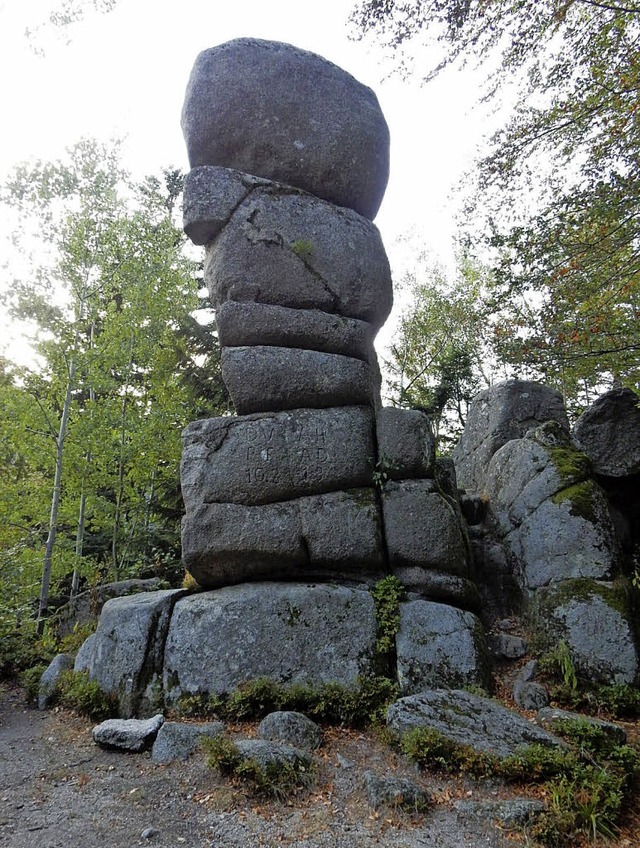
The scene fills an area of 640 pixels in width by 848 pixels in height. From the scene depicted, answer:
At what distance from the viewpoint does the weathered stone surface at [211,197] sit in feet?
27.5

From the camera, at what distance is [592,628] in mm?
6605

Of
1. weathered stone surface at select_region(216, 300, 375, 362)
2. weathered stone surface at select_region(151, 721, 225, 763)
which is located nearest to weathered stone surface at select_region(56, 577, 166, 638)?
weathered stone surface at select_region(151, 721, 225, 763)

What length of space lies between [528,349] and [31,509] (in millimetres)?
9618

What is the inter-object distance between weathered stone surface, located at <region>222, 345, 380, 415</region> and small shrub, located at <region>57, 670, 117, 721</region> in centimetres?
401

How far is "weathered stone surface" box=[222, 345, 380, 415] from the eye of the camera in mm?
7887

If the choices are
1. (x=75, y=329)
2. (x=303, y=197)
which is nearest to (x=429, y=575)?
(x=303, y=197)

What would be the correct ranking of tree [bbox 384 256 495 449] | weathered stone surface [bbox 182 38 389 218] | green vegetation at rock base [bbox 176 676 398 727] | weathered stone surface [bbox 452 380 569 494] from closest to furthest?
1. green vegetation at rock base [bbox 176 676 398 727]
2. weathered stone surface [bbox 182 38 389 218]
3. weathered stone surface [bbox 452 380 569 494]
4. tree [bbox 384 256 495 449]

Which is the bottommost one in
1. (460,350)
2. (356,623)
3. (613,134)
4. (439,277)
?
(356,623)

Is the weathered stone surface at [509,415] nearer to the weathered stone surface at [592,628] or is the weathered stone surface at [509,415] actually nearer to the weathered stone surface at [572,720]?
the weathered stone surface at [592,628]

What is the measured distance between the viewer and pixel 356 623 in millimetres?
6699

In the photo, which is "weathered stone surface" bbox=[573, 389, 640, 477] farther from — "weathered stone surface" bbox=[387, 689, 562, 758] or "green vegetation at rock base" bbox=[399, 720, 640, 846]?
"weathered stone surface" bbox=[387, 689, 562, 758]

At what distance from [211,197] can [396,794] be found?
26.2 ft

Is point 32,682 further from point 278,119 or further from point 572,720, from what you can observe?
point 278,119

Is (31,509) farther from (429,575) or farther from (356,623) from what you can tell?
(429,575)
